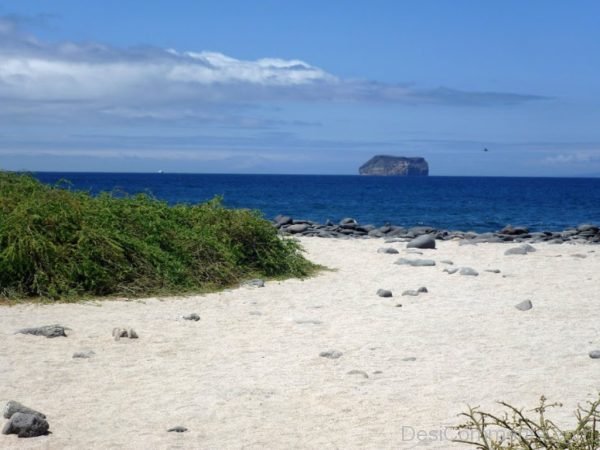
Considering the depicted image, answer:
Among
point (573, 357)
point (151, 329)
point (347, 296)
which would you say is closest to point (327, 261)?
point (347, 296)

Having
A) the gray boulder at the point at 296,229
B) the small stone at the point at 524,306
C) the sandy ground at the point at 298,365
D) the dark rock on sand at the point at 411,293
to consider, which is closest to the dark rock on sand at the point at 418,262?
the sandy ground at the point at 298,365

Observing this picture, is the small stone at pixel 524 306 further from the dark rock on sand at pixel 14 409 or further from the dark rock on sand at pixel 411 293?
the dark rock on sand at pixel 14 409

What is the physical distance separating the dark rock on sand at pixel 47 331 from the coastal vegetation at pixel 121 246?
7.09ft

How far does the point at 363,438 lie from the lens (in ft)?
18.8

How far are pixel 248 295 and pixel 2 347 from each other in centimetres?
455

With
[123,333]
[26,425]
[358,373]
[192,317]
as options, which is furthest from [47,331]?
[358,373]

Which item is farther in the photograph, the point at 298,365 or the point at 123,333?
the point at 123,333

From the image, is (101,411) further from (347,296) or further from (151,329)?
(347,296)

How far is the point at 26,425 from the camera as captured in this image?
18.7 ft

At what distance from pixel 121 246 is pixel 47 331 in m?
3.44

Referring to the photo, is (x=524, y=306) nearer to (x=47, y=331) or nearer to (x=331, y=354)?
(x=331, y=354)

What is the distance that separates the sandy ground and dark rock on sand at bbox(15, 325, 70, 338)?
0.12m

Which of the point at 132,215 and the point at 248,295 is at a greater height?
A: the point at 132,215

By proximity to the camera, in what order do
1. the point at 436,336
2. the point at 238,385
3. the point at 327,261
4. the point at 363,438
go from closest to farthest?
the point at 363,438, the point at 238,385, the point at 436,336, the point at 327,261
